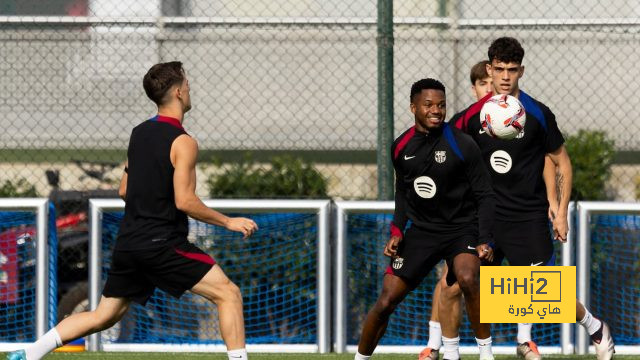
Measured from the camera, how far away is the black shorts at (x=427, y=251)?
26.3 feet

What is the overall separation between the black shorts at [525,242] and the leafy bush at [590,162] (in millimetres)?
3245

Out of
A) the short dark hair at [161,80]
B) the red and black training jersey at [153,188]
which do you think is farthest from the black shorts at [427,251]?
the short dark hair at [161,80]

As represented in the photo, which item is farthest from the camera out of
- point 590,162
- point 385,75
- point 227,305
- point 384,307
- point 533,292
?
point 590,162

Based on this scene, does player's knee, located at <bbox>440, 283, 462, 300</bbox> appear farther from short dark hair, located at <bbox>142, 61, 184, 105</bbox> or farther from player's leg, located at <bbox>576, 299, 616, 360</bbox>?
short dark hair, located at <bbox>142, 61, 184, 105</bbox>

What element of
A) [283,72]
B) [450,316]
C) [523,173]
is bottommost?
[450,316]

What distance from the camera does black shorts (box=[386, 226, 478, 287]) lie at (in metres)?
8.01

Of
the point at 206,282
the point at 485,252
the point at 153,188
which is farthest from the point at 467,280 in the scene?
the point at 153,188

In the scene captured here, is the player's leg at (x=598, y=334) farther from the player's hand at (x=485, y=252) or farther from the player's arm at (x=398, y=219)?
the player's arm at (x=398, y=219)

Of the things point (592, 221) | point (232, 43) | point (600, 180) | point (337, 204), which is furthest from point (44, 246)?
point (600, 180)

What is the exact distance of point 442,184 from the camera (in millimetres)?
7934

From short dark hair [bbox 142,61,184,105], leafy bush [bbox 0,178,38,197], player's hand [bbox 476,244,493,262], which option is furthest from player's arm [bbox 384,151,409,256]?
leafy bush [bbox 0,178,38,197]

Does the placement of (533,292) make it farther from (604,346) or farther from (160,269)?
(160,269)

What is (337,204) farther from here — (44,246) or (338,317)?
(44,246)

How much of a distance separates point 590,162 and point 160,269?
5403mm
